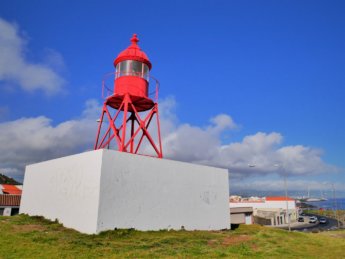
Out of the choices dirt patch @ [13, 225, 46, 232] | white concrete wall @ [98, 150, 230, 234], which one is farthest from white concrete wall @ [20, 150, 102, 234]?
dirt patch @ [13, 225, 46, 232]

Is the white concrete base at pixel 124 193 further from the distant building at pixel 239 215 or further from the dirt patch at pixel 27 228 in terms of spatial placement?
the distant building at pixel 239 215

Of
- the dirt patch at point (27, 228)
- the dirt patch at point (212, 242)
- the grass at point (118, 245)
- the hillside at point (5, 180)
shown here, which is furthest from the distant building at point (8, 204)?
the hillside at point (5, 180)

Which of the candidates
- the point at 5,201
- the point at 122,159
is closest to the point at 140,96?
the point at 122,159

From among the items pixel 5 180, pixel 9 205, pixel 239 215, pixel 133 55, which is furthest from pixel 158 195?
pixel 5 180

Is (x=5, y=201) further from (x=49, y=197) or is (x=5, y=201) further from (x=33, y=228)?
(x=33, y=228)

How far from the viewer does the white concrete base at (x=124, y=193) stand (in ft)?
58.6

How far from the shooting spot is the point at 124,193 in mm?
18844

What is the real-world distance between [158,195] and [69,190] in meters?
6.33

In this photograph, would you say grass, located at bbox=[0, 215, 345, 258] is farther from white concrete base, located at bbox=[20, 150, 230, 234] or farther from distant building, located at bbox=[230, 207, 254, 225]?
distant building, located at bbox=[230, 207, 254, 225]

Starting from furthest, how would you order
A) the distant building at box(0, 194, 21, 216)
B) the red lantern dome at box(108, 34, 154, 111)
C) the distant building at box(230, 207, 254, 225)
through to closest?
the distant building at box(230, 207, 254, 225) → the distant building at box(0, 194, 21, 216) → the red lantern dome at box(108, 34, 154, 111)

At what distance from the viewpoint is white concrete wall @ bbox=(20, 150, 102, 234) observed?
17781 mm

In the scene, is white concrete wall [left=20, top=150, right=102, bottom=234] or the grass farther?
white concrete wall [left=20, top=150, right=102, bottom=234]

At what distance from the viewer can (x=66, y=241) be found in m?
15.3

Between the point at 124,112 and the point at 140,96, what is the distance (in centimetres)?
191
